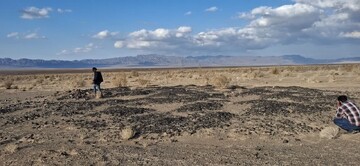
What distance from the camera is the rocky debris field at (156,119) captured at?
15430 millimetres

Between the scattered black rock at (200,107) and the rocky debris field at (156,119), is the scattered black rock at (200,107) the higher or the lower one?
the higher one

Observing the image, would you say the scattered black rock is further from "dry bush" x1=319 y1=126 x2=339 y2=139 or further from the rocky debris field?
"dry bush" x1=319 y1=126 x2=339 y2=139

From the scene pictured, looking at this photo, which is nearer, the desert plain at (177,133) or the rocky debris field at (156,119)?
the desert plain at (177,133)

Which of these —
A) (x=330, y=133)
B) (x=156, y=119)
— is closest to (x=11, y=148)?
(x=156, y=119)

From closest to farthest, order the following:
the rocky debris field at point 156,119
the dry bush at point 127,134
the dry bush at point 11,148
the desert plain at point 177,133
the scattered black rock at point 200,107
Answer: the desert plain at point 177,133 < the dry bush at point 11,148 < the dry bush at point 127,134 < the rocky debris field at point 156,119 < the scattered black rock at point 200,107

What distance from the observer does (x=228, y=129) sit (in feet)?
55.1

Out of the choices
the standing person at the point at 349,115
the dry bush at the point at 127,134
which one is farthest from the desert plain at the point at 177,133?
the standing person at the point at 349,115

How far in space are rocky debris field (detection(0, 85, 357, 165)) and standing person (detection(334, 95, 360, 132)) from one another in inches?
50.8

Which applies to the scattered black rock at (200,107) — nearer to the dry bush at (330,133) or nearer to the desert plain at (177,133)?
the desert plain at (177,133)

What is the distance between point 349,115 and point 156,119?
7.18m

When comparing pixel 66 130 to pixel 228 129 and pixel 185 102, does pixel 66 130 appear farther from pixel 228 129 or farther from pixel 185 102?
pixel 185 102

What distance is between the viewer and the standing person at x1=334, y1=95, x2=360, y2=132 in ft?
50.3

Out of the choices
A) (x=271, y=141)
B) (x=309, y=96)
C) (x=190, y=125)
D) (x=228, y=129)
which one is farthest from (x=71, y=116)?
(x=309, y=96)

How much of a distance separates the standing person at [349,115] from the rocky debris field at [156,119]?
1.29 metres
